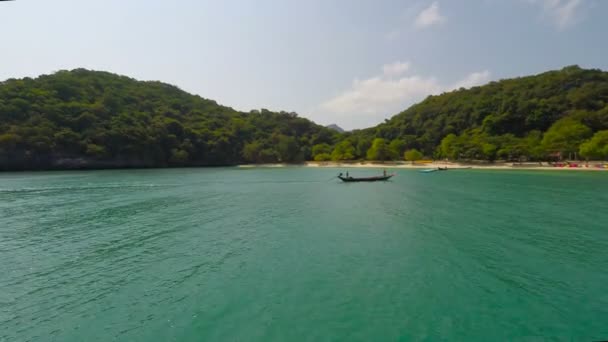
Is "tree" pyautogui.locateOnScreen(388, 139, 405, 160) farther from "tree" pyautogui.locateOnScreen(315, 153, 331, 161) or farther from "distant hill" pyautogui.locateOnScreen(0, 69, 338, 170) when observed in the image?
"distant hill" pyautogui.locateOnScreen(0, 69, 338, 170)

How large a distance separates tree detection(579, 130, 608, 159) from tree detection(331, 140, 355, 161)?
181ft

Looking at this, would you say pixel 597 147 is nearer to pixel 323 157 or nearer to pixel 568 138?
pixel 568 138

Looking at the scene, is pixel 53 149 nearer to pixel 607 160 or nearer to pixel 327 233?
pixel 327 233

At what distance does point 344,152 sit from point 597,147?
5949 centimetres

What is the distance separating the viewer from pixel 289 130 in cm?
13088

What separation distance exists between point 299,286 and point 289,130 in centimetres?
12383

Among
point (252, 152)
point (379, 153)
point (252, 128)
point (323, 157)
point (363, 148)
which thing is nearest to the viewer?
point (379, 153)

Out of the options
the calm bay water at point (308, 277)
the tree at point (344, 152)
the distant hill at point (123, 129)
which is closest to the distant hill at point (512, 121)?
the tree at point (344, 152)

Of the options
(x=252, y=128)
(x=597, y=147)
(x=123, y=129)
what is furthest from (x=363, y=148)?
(x=123, y=129)

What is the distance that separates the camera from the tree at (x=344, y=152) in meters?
97.6

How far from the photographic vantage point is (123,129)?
83562 millimetres

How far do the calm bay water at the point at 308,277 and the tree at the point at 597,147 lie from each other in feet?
158

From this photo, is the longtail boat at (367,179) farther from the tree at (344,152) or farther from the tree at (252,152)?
the tree at (252,152)

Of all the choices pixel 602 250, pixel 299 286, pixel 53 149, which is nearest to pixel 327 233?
pixel 299 286
